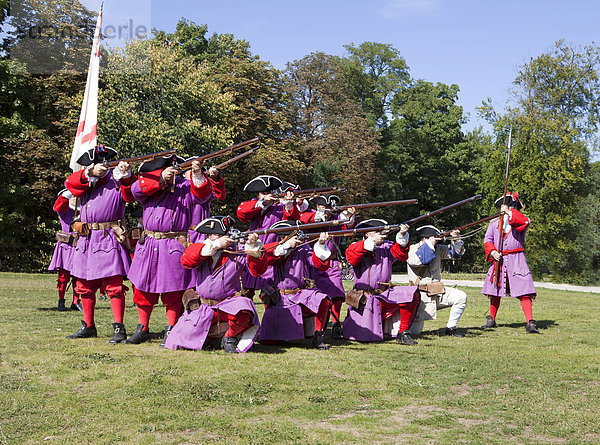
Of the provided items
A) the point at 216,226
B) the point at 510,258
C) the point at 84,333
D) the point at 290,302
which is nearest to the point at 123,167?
the point at 216,226

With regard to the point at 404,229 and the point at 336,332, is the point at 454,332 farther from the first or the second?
the point at 404,229

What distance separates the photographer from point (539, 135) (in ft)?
129

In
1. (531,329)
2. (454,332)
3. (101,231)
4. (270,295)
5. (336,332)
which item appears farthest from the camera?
(531,329)

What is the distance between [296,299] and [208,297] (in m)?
1.52

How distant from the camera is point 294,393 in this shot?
22.6 ft

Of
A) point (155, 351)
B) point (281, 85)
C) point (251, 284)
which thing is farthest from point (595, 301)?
point (281, 85)

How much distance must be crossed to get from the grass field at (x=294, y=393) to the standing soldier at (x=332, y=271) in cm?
82

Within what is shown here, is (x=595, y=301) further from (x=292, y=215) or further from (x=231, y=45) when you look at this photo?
(x=231, y=45)

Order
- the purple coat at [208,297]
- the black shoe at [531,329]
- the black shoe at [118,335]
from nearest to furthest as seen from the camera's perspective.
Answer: the purple coat at [208,297], the black shoe at [118,335], the black shoe at [531,329]

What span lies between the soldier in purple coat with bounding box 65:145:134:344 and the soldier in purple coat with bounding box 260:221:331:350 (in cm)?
220

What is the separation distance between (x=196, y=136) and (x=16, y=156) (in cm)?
886

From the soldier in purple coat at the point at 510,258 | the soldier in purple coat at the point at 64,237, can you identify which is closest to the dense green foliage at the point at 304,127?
the soldier in purple coat at the point at 64,237

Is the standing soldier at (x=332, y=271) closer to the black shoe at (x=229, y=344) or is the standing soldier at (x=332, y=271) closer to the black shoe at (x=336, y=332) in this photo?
the black shoe at (x=336, y=332)

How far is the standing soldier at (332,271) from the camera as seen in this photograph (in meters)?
10.8
